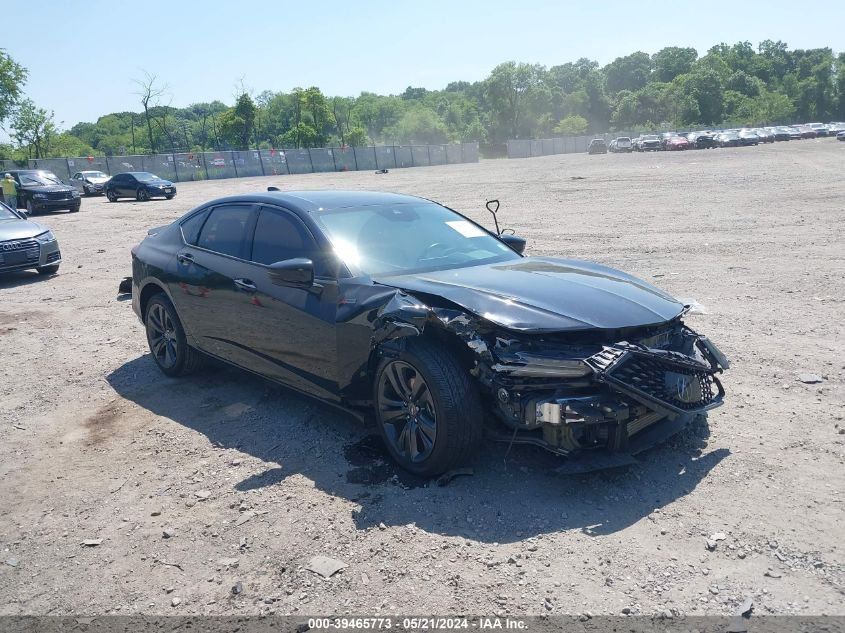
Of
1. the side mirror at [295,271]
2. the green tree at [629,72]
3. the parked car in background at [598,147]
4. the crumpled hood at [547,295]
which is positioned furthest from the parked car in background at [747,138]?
the green tree at [629,72]

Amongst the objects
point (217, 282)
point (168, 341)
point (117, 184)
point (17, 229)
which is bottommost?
point (168, 341)

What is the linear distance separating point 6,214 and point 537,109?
12842cm

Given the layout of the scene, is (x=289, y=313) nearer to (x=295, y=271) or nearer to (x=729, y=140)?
(x=295, y=271)

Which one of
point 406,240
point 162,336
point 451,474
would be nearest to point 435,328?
point 451,474

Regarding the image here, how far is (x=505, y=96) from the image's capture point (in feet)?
428

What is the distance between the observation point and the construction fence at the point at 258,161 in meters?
46.7

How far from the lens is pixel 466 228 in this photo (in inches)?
228

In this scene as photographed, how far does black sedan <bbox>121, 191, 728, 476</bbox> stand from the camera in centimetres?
385

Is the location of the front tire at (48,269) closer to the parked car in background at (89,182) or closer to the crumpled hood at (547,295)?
the crumpled hood at (547,295)

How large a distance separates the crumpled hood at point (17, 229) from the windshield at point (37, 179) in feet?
51.8

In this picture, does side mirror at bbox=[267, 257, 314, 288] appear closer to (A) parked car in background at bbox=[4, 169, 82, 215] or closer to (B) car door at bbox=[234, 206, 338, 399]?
(B) car door at bbox=[234, 206, 338, 399]


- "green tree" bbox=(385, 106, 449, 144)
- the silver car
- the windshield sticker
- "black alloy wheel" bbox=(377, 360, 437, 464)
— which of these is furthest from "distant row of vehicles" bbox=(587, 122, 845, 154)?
"black alloy wheel" bbox=(377, 360, 437, 464)

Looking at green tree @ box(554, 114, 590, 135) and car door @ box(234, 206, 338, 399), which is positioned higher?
green tree @ box(554, 114, 590, 135)

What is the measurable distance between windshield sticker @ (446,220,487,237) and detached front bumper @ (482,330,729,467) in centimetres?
205
